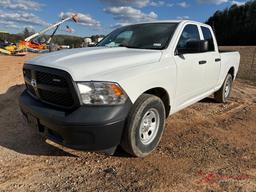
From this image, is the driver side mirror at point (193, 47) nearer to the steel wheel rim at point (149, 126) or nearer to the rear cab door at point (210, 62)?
the rear cab door at point (210, 62)

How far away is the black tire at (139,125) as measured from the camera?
336cm

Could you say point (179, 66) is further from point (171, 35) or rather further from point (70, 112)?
point (70, 112)

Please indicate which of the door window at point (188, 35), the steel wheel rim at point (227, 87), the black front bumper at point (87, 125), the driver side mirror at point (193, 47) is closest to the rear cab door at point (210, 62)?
the door window at point (188, 35)

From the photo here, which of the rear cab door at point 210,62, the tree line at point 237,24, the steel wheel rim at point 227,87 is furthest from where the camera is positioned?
the tree line at point 237,24

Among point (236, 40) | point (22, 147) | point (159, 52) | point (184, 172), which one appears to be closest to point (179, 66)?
point (159, 52)

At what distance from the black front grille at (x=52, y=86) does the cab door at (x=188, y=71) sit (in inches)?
71.1

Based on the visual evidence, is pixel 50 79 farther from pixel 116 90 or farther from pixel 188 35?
pixel 188 35

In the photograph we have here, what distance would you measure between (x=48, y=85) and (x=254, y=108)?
5.18 metres

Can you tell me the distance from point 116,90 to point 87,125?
508mm

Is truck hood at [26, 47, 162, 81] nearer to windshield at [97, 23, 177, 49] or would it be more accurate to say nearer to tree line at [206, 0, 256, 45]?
windshield at [97, 23, 177, 49]

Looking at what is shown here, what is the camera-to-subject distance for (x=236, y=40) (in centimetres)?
7931

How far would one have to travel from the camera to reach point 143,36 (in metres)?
4.71

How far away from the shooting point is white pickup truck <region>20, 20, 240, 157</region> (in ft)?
10.2

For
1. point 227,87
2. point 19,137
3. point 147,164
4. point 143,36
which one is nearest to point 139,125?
point 147,164
